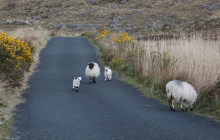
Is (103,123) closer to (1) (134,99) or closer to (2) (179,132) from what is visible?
(2) (179,132)

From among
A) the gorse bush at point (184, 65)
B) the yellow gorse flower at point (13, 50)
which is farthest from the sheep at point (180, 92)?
the yellow gorse flower at point (13, 50)

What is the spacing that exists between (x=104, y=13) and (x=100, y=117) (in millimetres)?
64734

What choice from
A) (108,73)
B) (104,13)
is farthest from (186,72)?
(104,13)

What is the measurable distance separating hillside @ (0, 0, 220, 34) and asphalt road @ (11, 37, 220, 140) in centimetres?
4000

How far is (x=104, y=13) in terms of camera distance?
72.3 metres

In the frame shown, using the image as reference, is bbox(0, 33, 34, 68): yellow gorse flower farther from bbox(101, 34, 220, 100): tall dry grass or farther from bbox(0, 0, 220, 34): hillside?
bbox(0, 0, 220, 34): hillside

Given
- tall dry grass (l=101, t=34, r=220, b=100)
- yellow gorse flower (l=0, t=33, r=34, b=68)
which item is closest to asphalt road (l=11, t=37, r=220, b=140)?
tall dry grass (l=101, t=34, r=220, b=100)

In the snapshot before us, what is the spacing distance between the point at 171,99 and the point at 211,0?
6872 cm

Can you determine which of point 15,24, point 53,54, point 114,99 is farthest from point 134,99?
point 15,24

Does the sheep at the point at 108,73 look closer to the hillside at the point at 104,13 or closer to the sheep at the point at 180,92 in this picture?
the sheep at the point at 180,92

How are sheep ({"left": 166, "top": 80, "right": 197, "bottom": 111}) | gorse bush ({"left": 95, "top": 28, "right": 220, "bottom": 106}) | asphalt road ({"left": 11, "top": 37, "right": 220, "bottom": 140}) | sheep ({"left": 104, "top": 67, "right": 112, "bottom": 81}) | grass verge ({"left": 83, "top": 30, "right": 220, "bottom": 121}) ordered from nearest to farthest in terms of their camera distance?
1. asphalt road ({"left": 11, "top": 37, "right": 220, "bottom": 140})
2. sheep ({"left": 166, "top": 80, "right": 197, "bottom": 111})
3. grass verge ({"left": 83, "top": 30, "right": 220, "bottom": 121})
4. gorse bush ({"left": 95, "top": 28, "right": 220, "bottom": 106})
5. sheep ({"left": 104, "top": 67, "right": 112, "bottom": 81})

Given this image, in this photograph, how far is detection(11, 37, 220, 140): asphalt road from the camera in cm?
731

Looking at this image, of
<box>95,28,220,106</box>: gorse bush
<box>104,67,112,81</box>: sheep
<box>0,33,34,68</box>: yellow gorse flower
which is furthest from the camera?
<box>104,67,112,81</box>: sheep

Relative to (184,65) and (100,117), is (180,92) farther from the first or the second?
(184,65)
